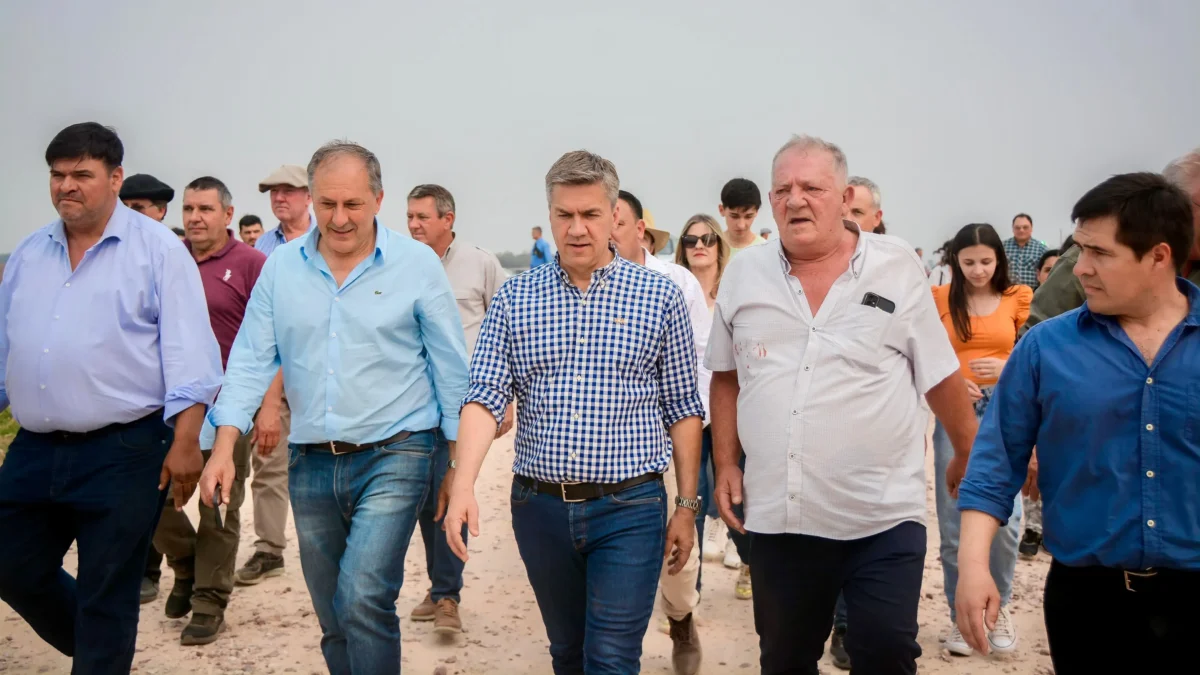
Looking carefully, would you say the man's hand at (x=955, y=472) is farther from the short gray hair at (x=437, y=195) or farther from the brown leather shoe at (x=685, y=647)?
the short gray hair at (x=437, y=195)

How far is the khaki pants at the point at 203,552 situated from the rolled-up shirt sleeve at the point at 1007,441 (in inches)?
166

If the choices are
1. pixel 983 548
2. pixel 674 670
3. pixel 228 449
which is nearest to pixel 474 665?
pixel 674 670

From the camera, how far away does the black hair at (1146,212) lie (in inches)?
108

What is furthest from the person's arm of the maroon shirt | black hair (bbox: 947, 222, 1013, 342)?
the maroon shirt

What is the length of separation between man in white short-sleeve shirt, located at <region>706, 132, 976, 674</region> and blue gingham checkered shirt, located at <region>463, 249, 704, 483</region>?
287 millimetres

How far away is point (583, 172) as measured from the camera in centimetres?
372

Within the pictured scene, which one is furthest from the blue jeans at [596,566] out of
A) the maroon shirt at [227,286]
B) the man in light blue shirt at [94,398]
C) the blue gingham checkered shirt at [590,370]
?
the maroon shirt at [227,286]

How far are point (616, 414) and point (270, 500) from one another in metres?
4.01

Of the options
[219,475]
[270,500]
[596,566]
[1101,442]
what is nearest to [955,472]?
[1101,442]

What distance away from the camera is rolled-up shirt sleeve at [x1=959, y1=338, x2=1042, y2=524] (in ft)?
9.72

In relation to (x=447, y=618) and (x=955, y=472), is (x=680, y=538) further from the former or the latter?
(x=447, y=618)

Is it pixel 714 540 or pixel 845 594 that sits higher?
pixel 845 594

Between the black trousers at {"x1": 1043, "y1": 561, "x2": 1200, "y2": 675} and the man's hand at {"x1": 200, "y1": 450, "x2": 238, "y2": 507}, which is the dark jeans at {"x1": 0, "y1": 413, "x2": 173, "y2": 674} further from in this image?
the black trousers at {"x1": 1043, "y1": 561, "x2": 1200, "y2": 675}

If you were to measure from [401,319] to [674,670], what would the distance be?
2.39 m
